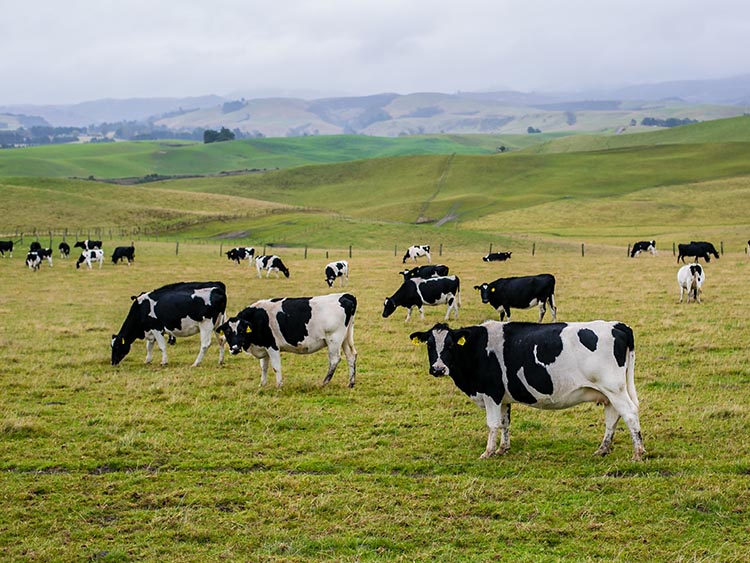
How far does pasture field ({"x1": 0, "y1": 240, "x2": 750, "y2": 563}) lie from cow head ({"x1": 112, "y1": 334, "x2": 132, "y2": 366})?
0.23 meters

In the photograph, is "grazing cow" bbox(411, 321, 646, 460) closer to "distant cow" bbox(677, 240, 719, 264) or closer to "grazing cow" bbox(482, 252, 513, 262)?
"distant cow" bbox(677, 240, 719, 264)

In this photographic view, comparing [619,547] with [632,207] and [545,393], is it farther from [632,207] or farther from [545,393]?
[632,207]

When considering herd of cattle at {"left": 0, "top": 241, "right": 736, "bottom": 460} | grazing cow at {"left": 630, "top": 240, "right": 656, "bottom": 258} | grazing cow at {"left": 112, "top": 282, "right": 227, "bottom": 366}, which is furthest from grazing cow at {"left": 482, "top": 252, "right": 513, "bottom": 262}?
grazing cow at {"left": 112, "top": 282, "right": 227, "bottom": 366}

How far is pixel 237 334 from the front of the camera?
15.9 metres

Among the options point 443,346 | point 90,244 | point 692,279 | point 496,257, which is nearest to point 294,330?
point 443,346

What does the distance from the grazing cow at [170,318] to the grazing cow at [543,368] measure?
8561 mm

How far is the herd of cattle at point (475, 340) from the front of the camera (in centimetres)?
1091

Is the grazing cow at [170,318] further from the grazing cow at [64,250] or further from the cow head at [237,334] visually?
the grazing cow at [64,250]

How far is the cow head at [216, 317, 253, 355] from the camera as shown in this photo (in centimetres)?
1587

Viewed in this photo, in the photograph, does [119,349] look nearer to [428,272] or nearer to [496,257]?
[428,272]

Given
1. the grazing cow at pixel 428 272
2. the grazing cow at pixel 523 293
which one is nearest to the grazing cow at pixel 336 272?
the grazing cow at pixel 428 272

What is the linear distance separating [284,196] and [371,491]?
13069 centimetres

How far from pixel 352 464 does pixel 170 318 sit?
922 centimetres

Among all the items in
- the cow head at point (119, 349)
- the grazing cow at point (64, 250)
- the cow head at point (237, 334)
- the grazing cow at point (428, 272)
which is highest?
the cow head at point (237, 334)
